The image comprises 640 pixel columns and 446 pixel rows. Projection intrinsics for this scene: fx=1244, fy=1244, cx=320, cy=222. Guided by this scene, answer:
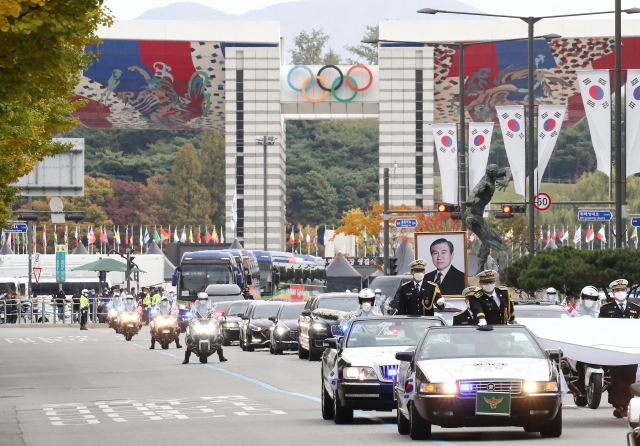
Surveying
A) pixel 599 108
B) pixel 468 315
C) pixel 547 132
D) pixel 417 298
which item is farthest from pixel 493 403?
pixel 547 132

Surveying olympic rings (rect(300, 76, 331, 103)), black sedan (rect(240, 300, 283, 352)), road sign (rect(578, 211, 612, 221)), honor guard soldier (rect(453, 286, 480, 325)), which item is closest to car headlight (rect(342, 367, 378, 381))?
honor guard soldier (rect(453, 286, 480, 325))

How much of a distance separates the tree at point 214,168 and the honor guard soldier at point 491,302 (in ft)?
358

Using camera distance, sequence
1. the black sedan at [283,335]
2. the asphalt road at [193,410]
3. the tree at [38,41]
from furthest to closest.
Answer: the black sedan at [283,335] < the asphalt road at [193,410] < the tree at [38,41]

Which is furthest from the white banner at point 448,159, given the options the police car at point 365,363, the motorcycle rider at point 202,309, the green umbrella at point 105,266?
the police car at point 365,363

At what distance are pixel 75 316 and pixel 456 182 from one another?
88.0 feet

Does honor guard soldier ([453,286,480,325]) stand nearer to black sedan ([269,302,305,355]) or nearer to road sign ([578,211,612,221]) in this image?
black sedan ([269,302,305,355])

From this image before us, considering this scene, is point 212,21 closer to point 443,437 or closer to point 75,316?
point 75,316

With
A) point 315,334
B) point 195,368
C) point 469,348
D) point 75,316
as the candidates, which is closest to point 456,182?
point 315,334

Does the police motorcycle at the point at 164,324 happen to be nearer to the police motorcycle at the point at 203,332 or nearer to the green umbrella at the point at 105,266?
the police motorcycle at the point at 203,332

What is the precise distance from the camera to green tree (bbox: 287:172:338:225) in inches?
4961

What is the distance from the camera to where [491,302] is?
15.1 meters

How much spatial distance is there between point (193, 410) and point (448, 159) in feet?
103

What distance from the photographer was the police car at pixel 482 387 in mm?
11992

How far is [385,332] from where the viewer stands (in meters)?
15.7
